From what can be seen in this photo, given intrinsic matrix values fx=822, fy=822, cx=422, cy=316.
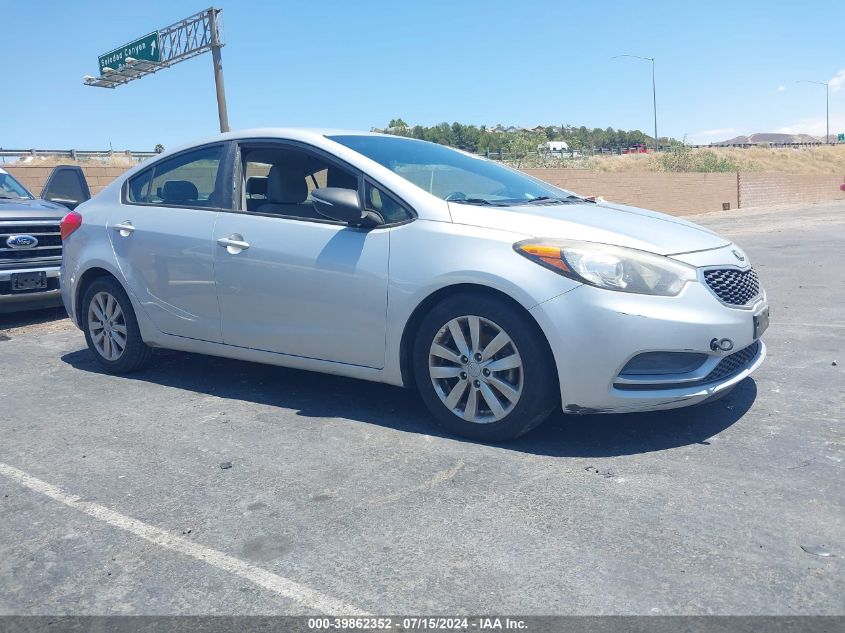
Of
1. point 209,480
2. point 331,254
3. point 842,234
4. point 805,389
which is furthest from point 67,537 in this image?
point 842,234

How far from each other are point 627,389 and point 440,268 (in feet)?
3.59

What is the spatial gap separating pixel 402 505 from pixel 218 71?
1837 cm

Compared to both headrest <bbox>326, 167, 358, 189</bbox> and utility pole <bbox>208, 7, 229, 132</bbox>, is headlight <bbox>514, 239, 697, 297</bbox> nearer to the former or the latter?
headrest <bbox>326, 167, 358, 189</bbox>

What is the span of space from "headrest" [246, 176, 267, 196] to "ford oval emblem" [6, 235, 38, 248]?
154 inches

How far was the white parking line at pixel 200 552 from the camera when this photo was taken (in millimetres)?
2707

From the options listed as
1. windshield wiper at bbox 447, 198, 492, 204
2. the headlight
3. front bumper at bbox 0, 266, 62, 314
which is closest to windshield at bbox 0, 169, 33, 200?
front bumper at bbox 0, 266, 62, 314

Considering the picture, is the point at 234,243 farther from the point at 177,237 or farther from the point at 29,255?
the point at 29,255

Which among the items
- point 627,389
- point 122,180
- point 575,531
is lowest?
point 575,531

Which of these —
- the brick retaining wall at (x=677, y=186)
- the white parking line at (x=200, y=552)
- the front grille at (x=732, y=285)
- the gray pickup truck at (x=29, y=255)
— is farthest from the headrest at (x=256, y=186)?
the brick retaining wall at (x=677, y=186)

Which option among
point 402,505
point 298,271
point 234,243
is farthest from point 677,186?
point 402,505

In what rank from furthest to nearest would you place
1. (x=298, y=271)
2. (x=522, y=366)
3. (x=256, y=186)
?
(x=256, y=186)
(x=298, y=271)
(x=522, y=366)

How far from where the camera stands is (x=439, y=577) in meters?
2.85

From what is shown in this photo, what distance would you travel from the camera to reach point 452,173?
16.5ft

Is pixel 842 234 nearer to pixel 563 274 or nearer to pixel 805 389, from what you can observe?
pixel 805 389
